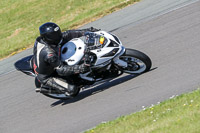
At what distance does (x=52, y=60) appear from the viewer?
323 inches

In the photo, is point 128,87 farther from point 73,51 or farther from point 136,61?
point 73,51

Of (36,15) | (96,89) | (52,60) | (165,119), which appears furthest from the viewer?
(36,15)

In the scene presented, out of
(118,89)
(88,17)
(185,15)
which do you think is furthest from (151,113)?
(88,17)

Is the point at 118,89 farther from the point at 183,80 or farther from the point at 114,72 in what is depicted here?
the point at 183,80

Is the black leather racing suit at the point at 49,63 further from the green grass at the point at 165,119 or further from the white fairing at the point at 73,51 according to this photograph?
the green grass at the point at 165,119

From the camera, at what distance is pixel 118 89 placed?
8.70 meters

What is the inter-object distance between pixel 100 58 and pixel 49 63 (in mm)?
1043

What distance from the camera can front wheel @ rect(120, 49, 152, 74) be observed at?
8.48 meters

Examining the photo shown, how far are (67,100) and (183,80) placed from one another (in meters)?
2.81

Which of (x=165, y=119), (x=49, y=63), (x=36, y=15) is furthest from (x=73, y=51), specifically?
(x=36, y=15)

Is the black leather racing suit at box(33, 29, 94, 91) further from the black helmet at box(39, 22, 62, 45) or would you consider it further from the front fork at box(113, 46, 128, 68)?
the front fork at box(113, 46, 128, 68)

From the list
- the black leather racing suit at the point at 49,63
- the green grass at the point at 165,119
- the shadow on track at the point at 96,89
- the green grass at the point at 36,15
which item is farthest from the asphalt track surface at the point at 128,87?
the green grass at the point at 36,15

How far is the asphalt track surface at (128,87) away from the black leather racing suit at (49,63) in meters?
0.68

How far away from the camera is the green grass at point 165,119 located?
18.5 ft
